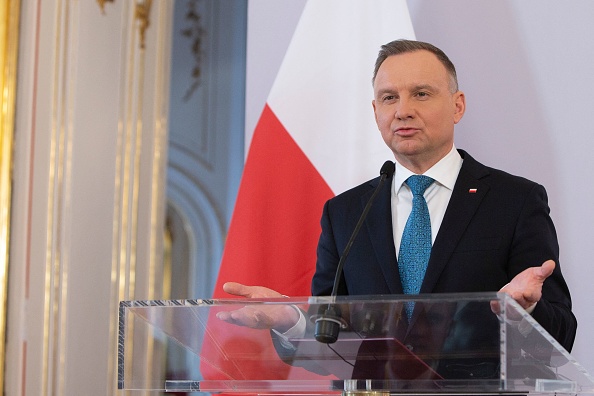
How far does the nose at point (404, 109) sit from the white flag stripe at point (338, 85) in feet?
2.37

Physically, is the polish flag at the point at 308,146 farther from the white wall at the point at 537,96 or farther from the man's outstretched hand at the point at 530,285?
the man's outstretched hand at the point at 530,285

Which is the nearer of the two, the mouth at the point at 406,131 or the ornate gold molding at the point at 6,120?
the mouth at the point at 406,131

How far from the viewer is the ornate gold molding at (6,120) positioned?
3.97 meters

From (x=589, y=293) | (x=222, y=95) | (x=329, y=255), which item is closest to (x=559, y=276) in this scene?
→ (x=329, y=255)

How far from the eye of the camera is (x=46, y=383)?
390 cm

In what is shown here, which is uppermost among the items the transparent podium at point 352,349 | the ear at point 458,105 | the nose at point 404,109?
the ear at point 458,105

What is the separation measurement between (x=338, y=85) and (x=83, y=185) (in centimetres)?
144

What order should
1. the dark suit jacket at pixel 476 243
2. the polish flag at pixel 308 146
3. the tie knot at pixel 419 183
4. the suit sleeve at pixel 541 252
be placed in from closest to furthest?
the suit sleeve at pixel 541 252 < the dark suit jacket at pixel 476 243 < the tie knot at pixel 419 183 < the polish flag at pixel 308 146

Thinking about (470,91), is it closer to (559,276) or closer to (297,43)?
(297,43)

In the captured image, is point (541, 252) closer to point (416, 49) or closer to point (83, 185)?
point (416, 49)

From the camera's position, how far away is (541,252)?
218cm

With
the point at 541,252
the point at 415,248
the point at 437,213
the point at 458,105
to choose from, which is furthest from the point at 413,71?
the point at 541,252

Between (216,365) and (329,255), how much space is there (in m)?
0.87

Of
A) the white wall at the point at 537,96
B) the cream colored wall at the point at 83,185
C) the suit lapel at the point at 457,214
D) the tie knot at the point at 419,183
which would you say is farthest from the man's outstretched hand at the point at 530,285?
the cream colored wall at the point at 83,185
